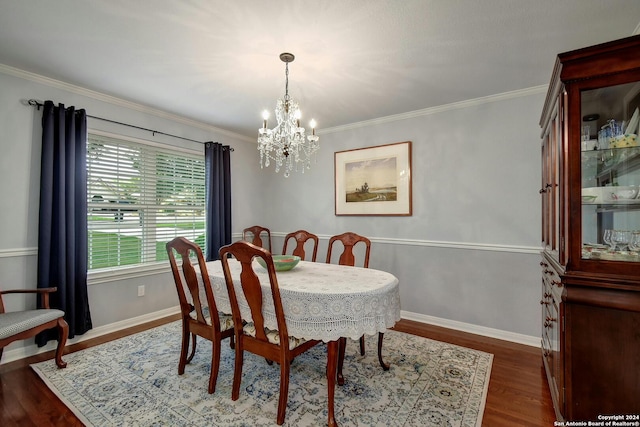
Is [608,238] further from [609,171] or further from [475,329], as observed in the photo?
[475,329]

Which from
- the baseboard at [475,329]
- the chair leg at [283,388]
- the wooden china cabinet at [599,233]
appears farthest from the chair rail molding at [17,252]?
the wooden china cabinet at [599,233]

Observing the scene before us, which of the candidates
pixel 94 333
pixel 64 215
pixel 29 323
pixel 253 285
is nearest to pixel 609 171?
pixel 253 285

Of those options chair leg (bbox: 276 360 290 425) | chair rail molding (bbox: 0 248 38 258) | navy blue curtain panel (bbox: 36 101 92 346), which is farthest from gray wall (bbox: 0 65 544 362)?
chair leg (bbox: 276 360 290 425)

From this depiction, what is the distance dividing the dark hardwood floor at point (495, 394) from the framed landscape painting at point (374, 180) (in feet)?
5.62

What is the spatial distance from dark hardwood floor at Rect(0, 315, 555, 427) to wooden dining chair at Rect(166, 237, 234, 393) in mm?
777

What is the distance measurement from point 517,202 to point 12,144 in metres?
4.66

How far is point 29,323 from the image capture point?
85.1 inches

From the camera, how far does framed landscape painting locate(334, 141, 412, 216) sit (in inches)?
143

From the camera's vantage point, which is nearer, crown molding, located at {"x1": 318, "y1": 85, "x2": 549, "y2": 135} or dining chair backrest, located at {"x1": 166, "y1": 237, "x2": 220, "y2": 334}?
dining chair backrest, located at {"x1": 166, "y1": 237, "x2": 220, "y2": 334}

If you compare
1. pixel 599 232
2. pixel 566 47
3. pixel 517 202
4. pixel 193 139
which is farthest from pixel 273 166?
pixel 599 232

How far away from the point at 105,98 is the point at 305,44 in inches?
92.3

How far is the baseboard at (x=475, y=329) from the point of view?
2867mm

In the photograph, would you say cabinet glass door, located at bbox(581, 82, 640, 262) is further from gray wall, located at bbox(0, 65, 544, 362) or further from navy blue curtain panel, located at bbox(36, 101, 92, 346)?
navy blue curtain panel, located at bbox(36, 101, 92, 346)

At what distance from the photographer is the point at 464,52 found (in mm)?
2250
